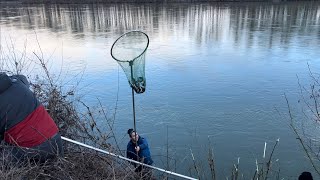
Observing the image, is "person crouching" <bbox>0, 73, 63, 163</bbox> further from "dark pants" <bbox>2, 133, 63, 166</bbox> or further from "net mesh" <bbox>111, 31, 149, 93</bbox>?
"net mesh" <bbox>111, 31, 149, 93</bbox>

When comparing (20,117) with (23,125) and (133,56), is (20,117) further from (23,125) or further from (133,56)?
(133,56)

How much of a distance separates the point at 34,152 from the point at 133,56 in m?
1.91

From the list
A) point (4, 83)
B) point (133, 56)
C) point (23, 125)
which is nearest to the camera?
point (4, 83)

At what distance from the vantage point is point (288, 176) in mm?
6102

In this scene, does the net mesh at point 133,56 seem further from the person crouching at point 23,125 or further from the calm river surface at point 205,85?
the person crouching at point 23,125

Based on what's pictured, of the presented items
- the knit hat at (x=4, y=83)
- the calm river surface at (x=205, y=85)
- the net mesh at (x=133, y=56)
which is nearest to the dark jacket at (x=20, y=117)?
the knit hat at (x=4, y=83)

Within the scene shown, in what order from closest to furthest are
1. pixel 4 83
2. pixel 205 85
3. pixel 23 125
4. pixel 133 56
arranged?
pixel 4 83
pixel 23 125
pixel 133 56
pixel 205 85

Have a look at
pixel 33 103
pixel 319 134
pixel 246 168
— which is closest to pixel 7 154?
pixel 33 103

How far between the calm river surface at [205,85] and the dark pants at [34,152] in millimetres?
1552

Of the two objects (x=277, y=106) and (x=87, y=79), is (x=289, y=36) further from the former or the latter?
(x=87, y=79)

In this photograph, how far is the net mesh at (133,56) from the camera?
441cm

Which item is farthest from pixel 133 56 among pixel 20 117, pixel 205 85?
pixel 205 85

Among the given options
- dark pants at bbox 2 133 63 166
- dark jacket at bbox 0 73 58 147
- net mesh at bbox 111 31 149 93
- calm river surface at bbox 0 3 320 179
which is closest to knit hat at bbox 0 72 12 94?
dark jacket at bbox 0 73 58 147

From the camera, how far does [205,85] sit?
10375 millimetres
